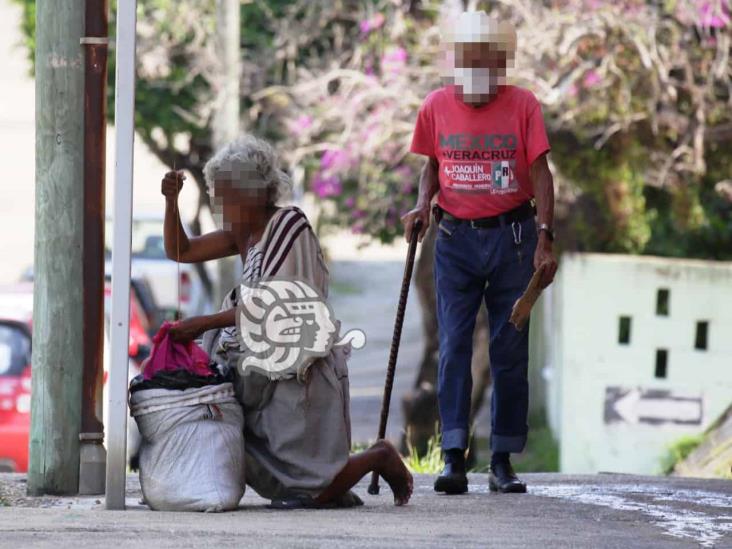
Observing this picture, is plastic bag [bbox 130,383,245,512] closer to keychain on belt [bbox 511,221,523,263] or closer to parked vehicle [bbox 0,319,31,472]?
keychain on belt [bbox 511,221,523,263]

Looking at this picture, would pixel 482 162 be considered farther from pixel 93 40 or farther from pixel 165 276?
pixel 165 276

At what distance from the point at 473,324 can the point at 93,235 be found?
61.1 inches

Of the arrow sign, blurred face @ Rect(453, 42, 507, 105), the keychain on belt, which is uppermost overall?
blurred face @ Rect(453, 42, 507, 105)

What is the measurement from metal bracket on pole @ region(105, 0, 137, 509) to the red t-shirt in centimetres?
141

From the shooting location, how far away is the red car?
996cm

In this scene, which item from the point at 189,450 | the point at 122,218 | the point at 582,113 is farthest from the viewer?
the point at 582,113

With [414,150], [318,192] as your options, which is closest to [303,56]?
[318,192]

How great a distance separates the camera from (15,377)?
33.5ft

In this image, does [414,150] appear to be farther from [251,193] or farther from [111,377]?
[111,377]

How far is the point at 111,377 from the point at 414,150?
5.50ft

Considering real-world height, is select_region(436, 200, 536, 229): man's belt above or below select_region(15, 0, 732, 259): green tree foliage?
below

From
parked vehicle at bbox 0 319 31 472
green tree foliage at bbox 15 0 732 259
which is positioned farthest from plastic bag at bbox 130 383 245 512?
green tree foliage at bbox 15 0 732 259

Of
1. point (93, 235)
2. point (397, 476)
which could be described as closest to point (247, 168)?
point (93, 235)

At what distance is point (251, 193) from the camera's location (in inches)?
246
